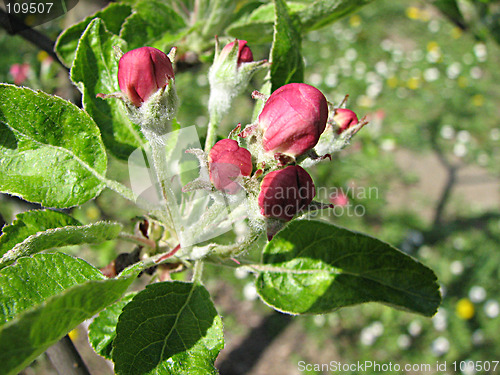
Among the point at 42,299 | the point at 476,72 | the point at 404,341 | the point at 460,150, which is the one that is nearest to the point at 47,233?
the point at 42,299

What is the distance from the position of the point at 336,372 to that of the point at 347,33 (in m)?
3.87

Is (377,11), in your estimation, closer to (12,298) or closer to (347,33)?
(347,33)

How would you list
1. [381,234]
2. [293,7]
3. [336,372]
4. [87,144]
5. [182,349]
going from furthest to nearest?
1. [381,234]
2. [336,372]
3. [293,7]
4. [87,144]
5. [182,349]

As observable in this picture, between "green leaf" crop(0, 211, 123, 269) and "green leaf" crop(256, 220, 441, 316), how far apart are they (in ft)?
1.08

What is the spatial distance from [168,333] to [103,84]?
0.55 metres

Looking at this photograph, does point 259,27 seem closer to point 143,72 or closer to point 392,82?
point 143,72

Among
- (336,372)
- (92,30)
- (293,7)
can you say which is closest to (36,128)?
(92,30)

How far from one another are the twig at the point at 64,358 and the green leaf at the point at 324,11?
0.94 m

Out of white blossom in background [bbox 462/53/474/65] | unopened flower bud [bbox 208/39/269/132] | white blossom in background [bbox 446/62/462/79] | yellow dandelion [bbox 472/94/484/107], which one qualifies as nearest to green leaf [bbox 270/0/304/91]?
unopened flower bud [bbox 208/39/269/132]

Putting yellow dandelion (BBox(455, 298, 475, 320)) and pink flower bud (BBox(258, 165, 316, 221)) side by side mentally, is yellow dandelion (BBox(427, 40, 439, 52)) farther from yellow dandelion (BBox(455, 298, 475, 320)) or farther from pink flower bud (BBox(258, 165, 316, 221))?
pink flower bud (BBox(258, 165, 316, 221))

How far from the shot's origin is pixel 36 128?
0.82 meters

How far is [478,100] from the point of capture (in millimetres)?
4355

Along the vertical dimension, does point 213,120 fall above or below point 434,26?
above

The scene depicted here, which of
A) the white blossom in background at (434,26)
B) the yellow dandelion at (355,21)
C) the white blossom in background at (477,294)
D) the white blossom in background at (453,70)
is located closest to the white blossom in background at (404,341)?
the white blossom in background at (477,294)
